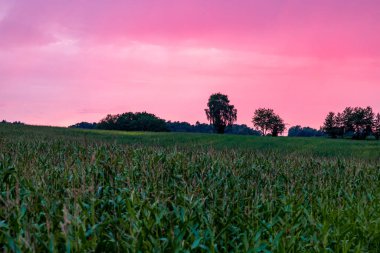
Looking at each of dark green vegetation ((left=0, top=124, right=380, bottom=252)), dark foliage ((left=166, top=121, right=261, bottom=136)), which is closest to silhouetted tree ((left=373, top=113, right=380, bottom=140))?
dark foliage ((left=166, top=121, right=261, bottom=136))

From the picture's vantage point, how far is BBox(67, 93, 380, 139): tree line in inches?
3374

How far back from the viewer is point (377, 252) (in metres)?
6.32

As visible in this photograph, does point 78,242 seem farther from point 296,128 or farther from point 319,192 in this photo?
point 296,128

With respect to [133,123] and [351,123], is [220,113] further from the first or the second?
[351,123]

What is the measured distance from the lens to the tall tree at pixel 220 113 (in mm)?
102438

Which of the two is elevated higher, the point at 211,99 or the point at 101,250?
the point at 211,99

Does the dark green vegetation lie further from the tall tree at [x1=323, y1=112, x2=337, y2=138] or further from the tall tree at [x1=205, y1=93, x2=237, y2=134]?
the tall tree at [x1=205, y1=93, x2=237, y2=134]

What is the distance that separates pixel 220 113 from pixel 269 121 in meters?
13.8

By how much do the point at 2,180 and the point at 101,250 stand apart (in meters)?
4.56

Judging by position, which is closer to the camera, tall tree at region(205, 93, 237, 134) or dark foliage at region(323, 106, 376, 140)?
dark foliage at region(323, 106, 376, 140)

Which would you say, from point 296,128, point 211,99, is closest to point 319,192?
point 211,99

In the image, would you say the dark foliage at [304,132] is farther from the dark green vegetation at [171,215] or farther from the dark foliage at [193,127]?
the dark green vegetation at [171,215]

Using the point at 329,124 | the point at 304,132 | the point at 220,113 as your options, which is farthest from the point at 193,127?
the point at 329,124

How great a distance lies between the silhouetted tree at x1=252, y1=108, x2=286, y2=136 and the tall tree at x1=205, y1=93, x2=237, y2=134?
7699 mm
